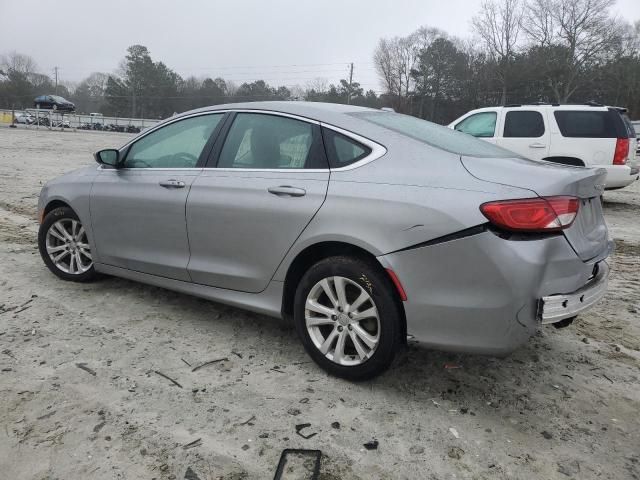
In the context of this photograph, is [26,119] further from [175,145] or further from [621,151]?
[175,145]

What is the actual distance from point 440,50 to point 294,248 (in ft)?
226

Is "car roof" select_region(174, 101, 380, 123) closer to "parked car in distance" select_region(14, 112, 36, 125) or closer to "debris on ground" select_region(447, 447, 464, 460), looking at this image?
"debris on ground" select_region(447, 447, 464, 460)

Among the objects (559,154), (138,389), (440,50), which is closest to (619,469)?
(138,389)

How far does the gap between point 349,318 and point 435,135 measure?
1269mm

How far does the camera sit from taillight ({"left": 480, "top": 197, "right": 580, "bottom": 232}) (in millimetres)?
2406

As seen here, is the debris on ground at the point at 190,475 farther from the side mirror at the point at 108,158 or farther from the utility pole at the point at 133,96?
the utility pole at the point at 133,96

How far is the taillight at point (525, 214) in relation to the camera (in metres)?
2.41

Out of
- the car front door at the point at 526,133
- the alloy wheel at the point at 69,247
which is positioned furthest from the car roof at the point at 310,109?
the car front door at the point at 526,133

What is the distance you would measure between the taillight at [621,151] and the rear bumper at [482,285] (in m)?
7.44

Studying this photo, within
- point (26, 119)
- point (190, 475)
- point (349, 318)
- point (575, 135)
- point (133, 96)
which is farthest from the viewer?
point (133, 96)

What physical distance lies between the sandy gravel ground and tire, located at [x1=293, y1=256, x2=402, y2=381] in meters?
0.16

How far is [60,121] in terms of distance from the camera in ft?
143

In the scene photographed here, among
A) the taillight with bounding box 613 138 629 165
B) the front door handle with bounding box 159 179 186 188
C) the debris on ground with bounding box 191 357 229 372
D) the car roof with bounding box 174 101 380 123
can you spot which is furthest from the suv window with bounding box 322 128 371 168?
the taillight with bounding box 613 138 629 165

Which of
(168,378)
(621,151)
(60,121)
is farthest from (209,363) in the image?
(60,121)
